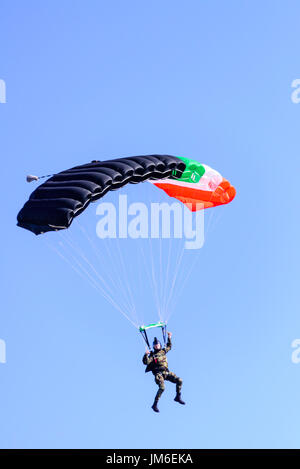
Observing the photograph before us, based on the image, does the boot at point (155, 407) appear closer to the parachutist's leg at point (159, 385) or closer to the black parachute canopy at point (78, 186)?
the parachutist's leg at point (159, 385)

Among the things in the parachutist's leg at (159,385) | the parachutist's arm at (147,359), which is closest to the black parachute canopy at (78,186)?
the parachutist's arm at (147,359)

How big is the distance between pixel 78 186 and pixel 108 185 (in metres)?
0.76

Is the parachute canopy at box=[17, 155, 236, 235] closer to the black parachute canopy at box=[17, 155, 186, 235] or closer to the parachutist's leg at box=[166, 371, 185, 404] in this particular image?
the black parachute canopy at box=[17, 155, 186, 235]

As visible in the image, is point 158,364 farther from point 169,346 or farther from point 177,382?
point 177,382

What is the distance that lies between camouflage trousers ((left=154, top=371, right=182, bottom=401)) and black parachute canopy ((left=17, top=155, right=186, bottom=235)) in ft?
15.5

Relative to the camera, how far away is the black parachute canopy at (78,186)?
2598 cm

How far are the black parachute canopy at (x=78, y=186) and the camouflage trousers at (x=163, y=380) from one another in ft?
15.5

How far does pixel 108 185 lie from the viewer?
2692 cm
